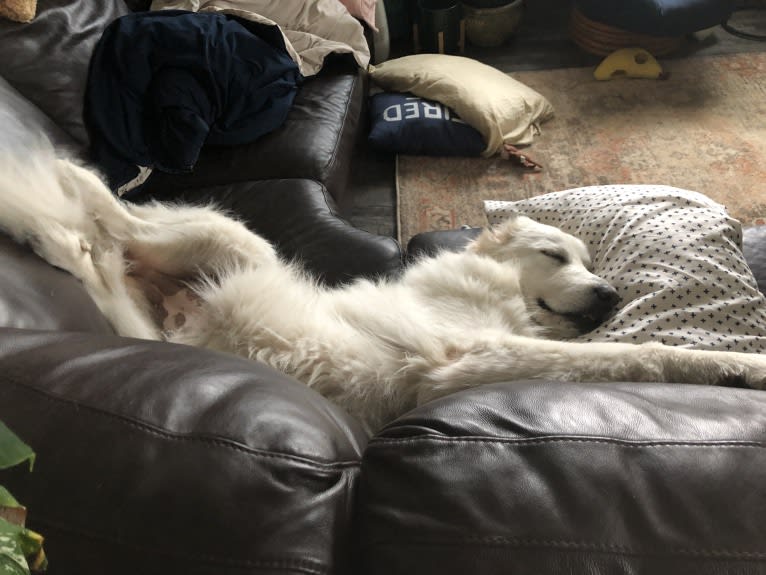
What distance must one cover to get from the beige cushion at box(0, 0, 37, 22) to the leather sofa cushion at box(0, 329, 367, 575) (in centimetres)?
189

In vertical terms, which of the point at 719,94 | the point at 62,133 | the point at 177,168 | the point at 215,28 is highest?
the point at 215,28

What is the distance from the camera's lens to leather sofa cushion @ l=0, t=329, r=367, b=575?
26.3 inches

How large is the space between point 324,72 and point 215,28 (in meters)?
0.59

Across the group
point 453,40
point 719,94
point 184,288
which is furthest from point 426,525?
point 453,40

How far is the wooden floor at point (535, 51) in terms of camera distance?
3.26 metres

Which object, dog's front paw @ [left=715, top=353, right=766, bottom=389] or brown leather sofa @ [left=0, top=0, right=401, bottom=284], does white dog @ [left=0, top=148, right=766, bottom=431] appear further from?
brown leather sofa @ [left=0, top=0, right=401, bottom=284]

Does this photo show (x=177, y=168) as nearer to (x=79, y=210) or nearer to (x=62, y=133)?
(x=62, y=133)

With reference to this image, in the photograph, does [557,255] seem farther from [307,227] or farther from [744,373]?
[307,227]

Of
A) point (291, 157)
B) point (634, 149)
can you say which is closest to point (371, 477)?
point (291, 157)

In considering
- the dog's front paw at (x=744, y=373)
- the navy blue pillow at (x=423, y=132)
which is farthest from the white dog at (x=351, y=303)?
the navy blue pillow at (x=423, y=132)

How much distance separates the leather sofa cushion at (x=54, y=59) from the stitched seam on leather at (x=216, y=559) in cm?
197

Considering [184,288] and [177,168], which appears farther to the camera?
[177,168]

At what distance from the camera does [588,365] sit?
1.31 m

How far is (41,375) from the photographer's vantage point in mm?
821
